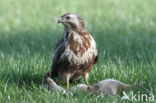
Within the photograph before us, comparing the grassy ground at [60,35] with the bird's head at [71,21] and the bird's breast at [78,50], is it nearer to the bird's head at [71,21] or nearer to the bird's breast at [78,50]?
the bird's breast at [78,50]

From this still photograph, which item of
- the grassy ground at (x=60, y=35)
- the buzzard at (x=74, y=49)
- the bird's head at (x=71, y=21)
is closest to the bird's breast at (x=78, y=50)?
the buzzard at (x=74, y=49)

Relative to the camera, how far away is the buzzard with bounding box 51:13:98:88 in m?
5.85

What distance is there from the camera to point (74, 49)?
5.86 meters

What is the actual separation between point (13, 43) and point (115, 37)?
2.55 metres

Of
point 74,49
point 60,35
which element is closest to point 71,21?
point 74,49

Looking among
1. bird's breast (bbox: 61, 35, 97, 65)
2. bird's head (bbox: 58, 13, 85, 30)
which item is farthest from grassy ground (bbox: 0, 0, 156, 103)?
bird's head (bbox: 58, 13, 85, 30)

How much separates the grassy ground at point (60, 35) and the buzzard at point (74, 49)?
493 mm

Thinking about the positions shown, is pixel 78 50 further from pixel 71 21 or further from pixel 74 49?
pixel 71 21

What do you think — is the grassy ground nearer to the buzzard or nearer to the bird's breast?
the buzzard

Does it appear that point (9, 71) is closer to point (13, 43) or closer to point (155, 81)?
point (155, 81)

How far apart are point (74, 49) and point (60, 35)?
464 centimetres

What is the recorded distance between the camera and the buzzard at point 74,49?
5.85m

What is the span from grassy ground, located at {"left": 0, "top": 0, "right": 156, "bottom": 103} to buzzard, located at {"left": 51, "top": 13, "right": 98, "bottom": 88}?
1.62 ft

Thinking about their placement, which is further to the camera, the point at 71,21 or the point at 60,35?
the point at 60,35
